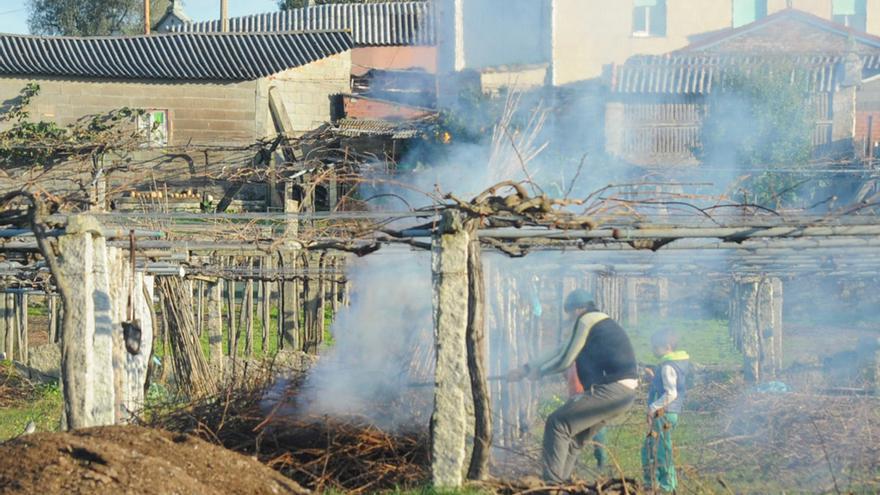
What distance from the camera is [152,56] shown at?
2852 cm

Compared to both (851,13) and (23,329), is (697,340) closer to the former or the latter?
(23,329)

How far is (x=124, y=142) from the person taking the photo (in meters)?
A: 26.4

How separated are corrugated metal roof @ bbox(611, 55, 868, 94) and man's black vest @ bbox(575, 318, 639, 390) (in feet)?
59.1

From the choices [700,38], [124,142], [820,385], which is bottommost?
[820,385]

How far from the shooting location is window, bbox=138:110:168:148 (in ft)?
91.6

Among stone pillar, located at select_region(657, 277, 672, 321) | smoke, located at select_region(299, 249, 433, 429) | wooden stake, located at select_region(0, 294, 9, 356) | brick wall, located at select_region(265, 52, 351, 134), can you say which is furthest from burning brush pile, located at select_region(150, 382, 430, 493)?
brick wall, located at select_region(265, 52, 351, 134)

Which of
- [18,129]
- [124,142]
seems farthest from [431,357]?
[18,129]

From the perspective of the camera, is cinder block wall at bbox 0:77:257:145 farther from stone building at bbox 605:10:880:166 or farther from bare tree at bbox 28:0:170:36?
bare tree at bbox 28:0:170:36

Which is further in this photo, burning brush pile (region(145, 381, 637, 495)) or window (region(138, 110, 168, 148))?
window (region(138, 110, 168, 148))

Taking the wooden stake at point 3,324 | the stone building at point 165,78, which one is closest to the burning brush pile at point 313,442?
the wooden stake at point 3,324

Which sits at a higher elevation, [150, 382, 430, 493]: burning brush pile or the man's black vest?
the man's black vest

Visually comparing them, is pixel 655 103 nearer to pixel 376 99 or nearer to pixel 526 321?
pixel 376 99

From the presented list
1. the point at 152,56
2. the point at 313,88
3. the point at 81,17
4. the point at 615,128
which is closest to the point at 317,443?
the point at 615,128

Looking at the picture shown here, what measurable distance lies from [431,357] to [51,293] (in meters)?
8.11
